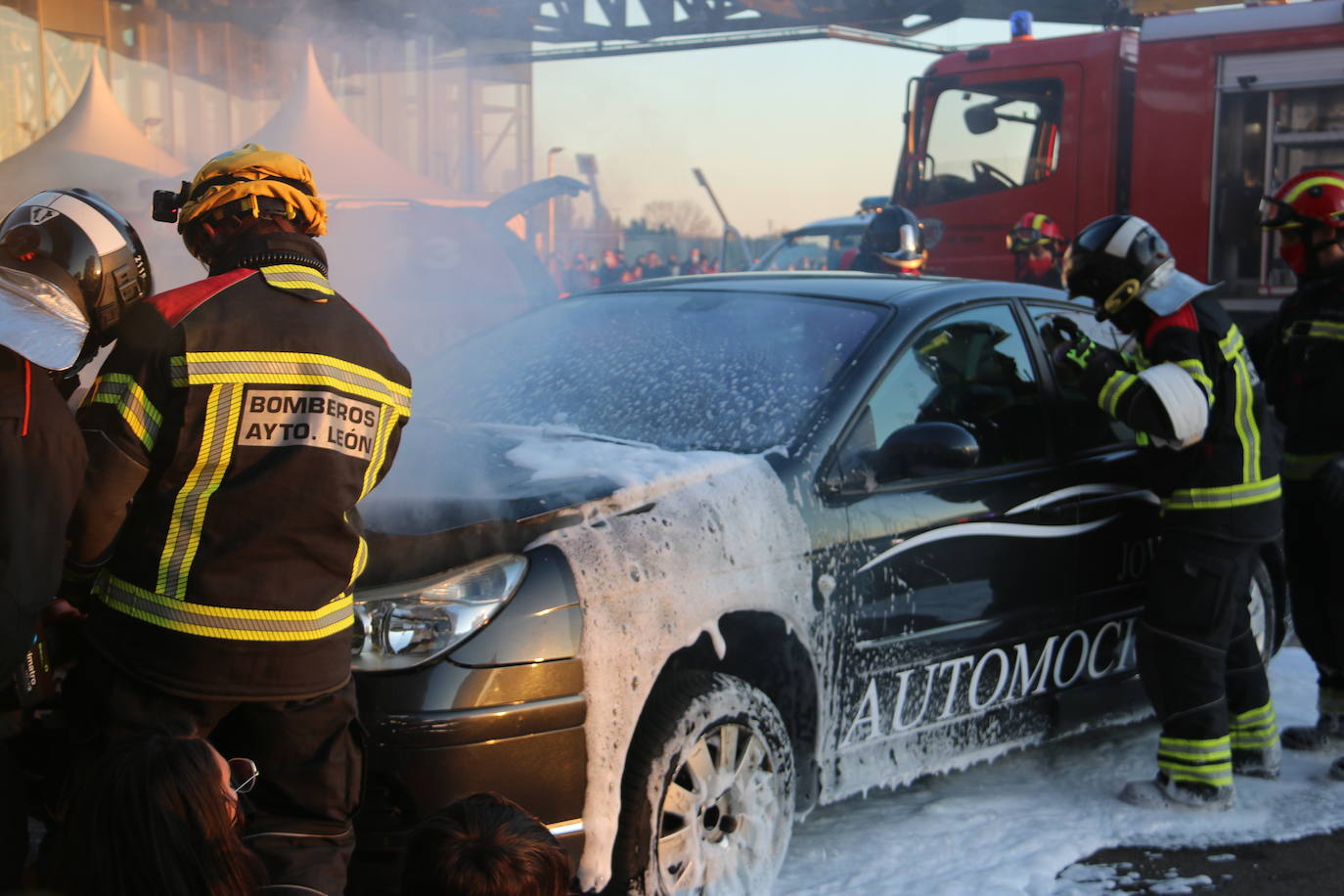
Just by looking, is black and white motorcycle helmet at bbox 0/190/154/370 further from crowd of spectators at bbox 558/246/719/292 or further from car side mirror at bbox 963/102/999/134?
car side mirror at bbox 963/102/999/134

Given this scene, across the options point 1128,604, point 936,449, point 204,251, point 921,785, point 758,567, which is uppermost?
point 204,251

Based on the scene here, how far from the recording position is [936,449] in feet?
11.1

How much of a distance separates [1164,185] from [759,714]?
7793 millimetres

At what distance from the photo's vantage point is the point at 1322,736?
460 cm

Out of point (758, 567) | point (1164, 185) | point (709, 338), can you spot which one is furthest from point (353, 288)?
point (1164, 185)

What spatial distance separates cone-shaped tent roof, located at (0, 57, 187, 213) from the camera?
4.96m

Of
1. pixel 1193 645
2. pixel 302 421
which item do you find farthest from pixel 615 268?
pixel 302 421

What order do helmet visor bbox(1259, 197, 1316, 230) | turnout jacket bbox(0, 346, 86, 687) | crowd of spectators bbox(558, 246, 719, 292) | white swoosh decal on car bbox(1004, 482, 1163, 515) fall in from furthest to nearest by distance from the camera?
crowd of spectators bbox(558, 246, 719, 292) → helmet visor bbox(1259, 197, 1316, 230) → white swoosh decal on car bbox(1004, 482, 1163, 515) → turnout jacket bbox(0, 346, 86, 687)

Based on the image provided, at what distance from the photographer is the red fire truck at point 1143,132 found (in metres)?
9.13

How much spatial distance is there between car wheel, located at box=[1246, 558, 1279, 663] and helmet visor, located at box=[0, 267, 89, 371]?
4.19 meters

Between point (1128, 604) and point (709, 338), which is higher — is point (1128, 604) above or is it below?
below

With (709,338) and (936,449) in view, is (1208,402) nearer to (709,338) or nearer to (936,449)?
(936,449)

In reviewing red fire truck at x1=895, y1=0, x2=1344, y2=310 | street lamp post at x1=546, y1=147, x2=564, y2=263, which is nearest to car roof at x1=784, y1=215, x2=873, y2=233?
red fire truck at x1=895, y1=0, x2=1344, y2=310

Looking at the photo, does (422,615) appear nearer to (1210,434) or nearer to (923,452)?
(923,452)
